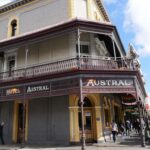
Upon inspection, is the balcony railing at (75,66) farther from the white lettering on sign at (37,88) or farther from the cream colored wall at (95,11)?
the cream colored wall at (95,11)

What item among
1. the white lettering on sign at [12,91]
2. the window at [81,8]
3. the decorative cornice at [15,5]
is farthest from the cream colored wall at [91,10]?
the white lettering on sign at [12,91]

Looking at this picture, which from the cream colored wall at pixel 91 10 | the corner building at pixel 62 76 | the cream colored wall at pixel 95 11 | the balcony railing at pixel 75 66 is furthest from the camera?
the cream colored wall at pixel 95 11

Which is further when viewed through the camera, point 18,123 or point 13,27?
point 13,27

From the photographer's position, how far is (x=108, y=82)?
567 inches

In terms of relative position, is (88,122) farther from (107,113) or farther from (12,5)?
(12,5)

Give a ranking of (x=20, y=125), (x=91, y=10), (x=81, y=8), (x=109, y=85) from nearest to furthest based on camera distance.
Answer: (x=109, y=85) < (x=20, y=125) < (x=81, y=8) < (x=91, y=10)

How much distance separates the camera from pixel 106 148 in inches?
517

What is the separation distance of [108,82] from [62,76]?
308cm

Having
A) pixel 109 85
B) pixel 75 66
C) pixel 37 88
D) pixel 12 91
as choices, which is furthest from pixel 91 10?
pixel 12 91

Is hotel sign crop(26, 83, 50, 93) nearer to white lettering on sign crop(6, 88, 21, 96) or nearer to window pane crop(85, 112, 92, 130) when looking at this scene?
white lettering on sign crop(6, 88, 21, 96)

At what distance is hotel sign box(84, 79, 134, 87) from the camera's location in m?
14.3

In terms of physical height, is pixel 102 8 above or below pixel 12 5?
below

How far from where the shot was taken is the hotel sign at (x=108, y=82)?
46.8 feet

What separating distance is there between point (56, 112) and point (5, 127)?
5.42m
